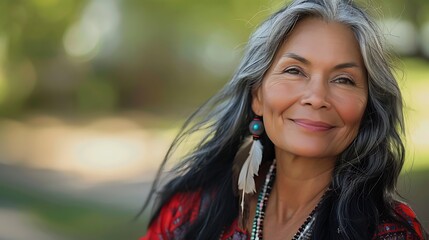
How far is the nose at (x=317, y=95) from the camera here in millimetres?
2656

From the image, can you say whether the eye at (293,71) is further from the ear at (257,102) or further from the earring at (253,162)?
the earring at (253,162)

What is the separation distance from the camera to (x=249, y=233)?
117 inches

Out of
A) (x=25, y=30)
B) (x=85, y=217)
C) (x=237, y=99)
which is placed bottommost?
(x=85, y=217)

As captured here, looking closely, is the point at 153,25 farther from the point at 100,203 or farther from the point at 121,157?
the point at 100,203

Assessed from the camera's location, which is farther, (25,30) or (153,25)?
(153,25)

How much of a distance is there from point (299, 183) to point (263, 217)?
18cm

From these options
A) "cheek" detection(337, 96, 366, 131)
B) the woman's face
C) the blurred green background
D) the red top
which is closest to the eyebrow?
the woman's face

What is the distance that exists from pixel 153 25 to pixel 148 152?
5.57m

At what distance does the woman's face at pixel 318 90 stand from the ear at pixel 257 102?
0.52 ft

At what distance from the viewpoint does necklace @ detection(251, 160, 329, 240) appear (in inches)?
111

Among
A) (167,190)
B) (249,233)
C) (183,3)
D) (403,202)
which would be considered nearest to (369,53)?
(403,202)

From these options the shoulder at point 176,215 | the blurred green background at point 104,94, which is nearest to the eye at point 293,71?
the shoulder at point 176,215

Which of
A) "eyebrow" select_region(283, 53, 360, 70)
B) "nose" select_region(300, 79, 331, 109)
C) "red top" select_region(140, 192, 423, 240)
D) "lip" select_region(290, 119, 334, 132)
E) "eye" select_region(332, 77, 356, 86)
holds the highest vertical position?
"eyebrow" select_region(283, 53, 360, 70)

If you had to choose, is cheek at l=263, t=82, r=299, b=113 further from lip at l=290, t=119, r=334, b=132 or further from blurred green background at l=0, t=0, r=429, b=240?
blurred green background at l=0, t=0, r=429, b=240
